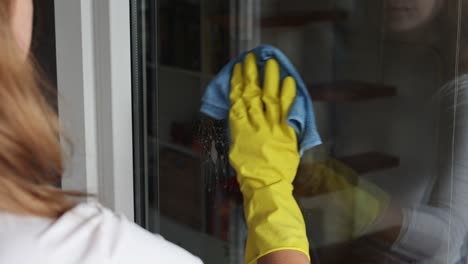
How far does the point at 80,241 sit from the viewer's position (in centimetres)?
58

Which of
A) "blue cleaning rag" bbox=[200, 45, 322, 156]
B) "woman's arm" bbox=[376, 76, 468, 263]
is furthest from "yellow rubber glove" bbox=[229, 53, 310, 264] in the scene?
"woman's arm" bbox=[376, 76, 468, 263]

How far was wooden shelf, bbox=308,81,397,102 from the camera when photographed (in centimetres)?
94

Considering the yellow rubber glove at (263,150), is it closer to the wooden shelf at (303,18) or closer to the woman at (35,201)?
the wooden shelf at (303,18)

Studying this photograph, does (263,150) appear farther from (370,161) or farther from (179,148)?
(179,148)

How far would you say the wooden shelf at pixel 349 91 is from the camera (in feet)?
3.08

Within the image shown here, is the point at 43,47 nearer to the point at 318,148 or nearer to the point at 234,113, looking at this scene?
the point at 234,113

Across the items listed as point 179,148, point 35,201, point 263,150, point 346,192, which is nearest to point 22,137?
point 35,201

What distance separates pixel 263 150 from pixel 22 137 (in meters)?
0.47

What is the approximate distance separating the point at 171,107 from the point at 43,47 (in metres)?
0.31

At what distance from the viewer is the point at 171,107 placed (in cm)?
129

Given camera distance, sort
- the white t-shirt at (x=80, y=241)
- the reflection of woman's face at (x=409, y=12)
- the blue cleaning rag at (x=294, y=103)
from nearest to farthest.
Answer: the white t-shirt at (x=80, y=241) → the reflection of woman's face at (x=409, y=12) → the blue cleaning rag at (x=294, y=103)

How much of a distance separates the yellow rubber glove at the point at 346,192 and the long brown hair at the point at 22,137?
1.67 feet

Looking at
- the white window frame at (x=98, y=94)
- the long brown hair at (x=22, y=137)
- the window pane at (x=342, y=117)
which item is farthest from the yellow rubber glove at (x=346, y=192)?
the long brown hair at (x=22, y=137)

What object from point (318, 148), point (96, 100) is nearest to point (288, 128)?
point (318, 148)
